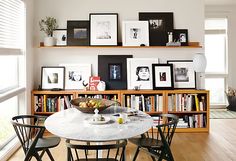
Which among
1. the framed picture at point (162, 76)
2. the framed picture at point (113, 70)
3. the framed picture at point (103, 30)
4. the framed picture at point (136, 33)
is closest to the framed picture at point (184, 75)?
the framed picture at point (162, 76)

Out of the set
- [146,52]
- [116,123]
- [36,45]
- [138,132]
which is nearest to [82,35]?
[36,45]

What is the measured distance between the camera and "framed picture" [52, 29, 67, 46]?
5305 millimetres

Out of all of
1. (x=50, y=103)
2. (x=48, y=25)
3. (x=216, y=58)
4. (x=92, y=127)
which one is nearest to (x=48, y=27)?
(x=48, y=25)

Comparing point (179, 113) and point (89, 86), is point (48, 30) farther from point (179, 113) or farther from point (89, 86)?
point (179, 113)

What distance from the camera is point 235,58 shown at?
770cm

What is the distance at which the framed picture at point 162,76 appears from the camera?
5.25 metres

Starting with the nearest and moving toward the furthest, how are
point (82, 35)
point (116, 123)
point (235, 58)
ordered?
point (116, 123) < point (82, 35) < point (235, 58)

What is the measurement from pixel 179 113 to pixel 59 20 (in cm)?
268

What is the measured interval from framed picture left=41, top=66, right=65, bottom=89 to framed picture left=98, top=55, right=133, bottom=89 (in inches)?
26.4

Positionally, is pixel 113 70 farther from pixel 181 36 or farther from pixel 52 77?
pixel 181 36

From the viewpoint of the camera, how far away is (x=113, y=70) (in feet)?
17.5

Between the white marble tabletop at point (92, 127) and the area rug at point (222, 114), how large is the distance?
12.7ft

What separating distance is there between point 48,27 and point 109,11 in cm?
110

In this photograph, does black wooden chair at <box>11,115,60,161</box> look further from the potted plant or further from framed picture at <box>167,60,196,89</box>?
framed picture at <box>167,60,196,89</box>
